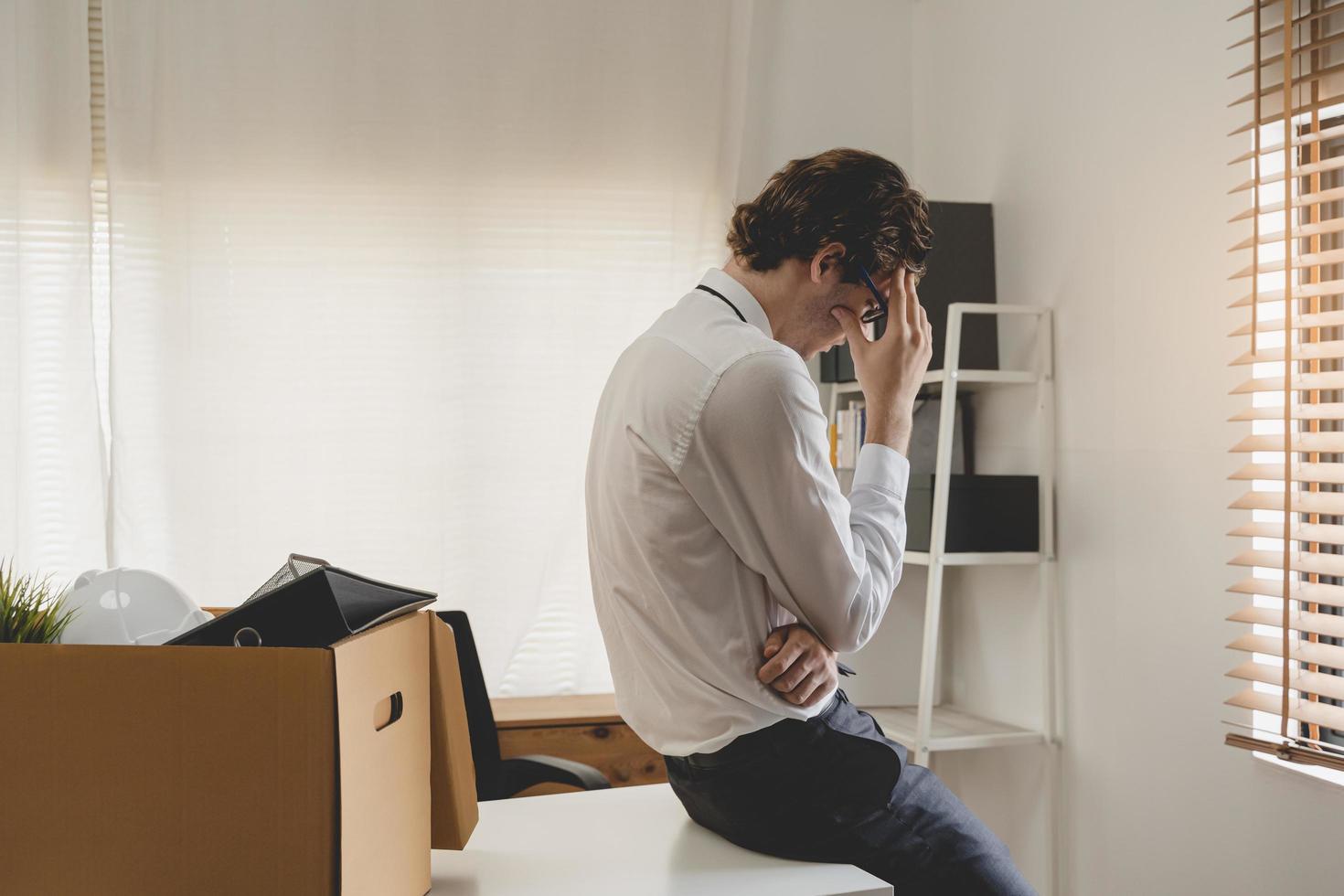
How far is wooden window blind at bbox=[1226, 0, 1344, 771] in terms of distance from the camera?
1773 mm

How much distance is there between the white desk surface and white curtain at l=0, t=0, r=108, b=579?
1.94m

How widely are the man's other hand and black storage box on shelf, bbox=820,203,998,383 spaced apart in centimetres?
168

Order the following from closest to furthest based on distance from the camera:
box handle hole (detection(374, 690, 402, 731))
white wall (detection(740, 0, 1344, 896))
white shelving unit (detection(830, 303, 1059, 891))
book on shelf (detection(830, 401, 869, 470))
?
box handle hole (detection(374, 690, 402, 731)) → white wall (detection(740, 0, 1344, 896)) → white shelving unit (detection(830, 303, 1059, 891)) → book on shelf (detection(830, 401, 869, 470))

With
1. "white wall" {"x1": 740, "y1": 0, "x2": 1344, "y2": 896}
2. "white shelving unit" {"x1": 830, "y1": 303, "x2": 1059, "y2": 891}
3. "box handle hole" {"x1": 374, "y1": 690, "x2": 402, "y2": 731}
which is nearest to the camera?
"box handle hole" {"x1": 374, "y1": 690, "x2": 402, "y2": 731}

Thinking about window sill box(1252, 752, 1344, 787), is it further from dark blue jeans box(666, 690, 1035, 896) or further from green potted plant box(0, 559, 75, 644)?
green potted plant box(0, 559, 75, 644)

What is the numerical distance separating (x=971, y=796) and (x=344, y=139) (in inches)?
96.4

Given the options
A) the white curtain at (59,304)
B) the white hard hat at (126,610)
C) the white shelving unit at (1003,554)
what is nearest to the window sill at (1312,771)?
the white shelving unit at (1003,554)

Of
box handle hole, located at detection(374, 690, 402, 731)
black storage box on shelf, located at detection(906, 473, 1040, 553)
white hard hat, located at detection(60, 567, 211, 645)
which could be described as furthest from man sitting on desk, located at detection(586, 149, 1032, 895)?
black storage box on shelf, located at detection(906, 473, 1040, 553)

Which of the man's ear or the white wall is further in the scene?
the white wall

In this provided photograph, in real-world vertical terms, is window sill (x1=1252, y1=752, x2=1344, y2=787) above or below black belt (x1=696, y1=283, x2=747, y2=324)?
below

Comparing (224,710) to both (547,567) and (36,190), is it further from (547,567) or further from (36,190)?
(36,190)

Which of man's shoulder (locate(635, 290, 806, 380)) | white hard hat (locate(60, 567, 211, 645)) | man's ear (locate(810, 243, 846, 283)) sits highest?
man's ear (locate(810, 243, 846, 283))

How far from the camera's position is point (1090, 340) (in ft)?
7.96

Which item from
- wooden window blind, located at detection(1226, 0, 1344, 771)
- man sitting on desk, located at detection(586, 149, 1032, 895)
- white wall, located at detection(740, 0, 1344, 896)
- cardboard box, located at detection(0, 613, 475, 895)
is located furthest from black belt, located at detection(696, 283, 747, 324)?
white wall, located at detection(740, 0, 1344, 896)
